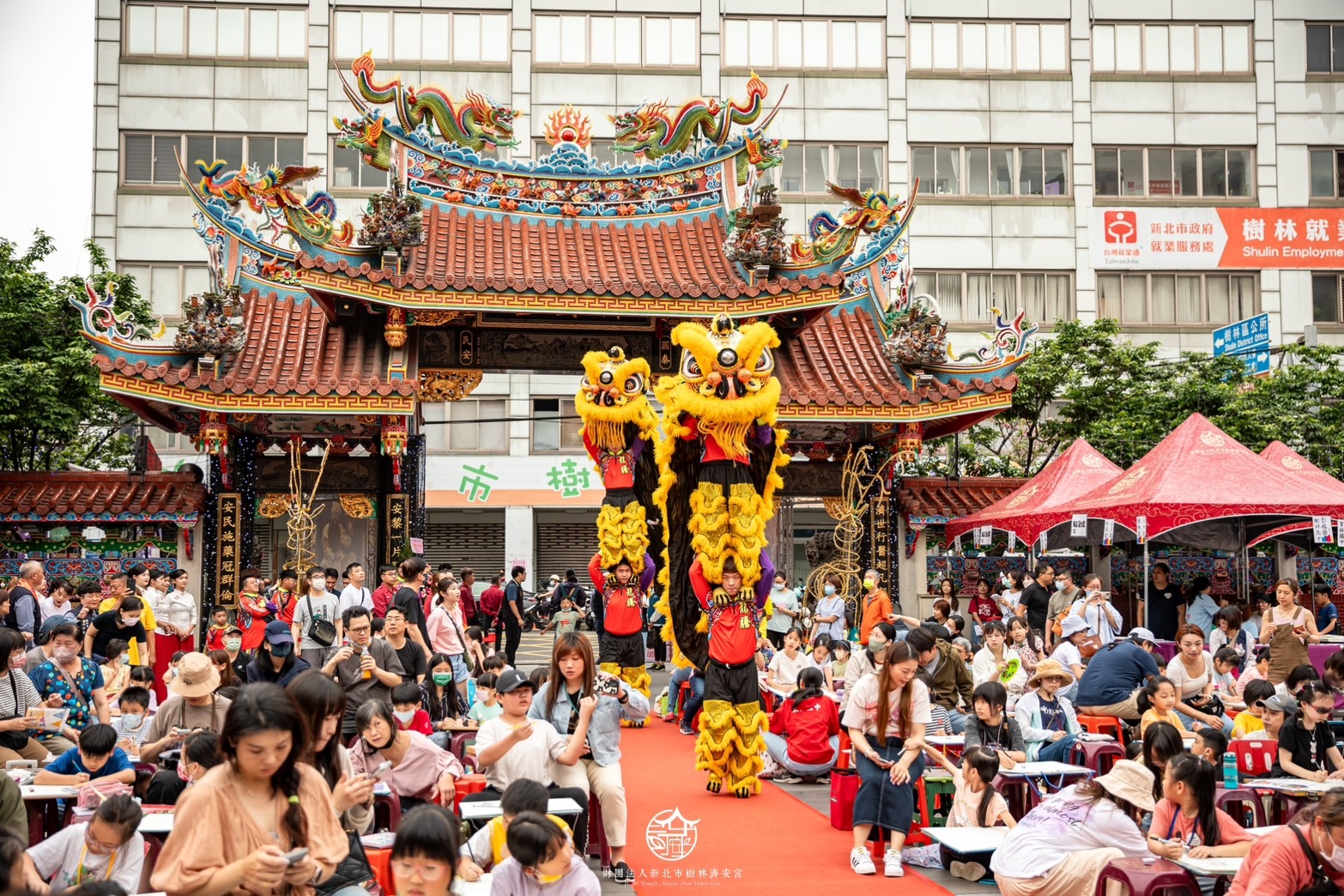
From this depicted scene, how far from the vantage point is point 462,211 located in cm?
1897

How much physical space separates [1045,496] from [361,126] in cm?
1030

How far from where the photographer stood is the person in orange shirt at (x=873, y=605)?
14.8m

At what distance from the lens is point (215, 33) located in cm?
3127

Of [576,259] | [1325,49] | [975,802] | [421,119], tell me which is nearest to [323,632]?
[975,802]

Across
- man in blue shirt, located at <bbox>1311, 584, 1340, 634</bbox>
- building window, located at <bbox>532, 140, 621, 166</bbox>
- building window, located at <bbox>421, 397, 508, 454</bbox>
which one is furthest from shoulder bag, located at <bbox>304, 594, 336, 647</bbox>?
building window, located at <bbox>532, 140, 621, 166</bbox>

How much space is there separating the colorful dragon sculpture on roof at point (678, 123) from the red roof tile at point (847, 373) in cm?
312

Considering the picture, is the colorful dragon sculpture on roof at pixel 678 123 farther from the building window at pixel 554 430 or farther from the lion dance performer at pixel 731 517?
the building window at pixel 554 430

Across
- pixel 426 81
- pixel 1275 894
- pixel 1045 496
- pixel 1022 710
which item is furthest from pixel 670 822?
pixel 426 81

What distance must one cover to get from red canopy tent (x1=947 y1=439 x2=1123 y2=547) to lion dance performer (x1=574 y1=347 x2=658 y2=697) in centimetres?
546

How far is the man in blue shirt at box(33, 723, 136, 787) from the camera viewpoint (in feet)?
24.0

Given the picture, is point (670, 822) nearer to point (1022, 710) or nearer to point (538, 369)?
point (1022, 710)

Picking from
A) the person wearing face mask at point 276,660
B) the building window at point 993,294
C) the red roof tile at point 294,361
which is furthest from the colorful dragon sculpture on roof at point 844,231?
the building window at point 993,294

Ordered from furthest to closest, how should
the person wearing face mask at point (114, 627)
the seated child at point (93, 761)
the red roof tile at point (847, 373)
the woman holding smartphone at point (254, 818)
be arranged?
the red roof tile at point (847, 373), the person wearing face mask at point (114, 627), the seated child at point (93, 761), the woman holding smartphone at point (254, 818)

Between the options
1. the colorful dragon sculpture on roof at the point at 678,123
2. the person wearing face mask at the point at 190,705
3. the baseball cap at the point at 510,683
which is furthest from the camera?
the colorful dragon sculpture on roof at the point at 678,123
